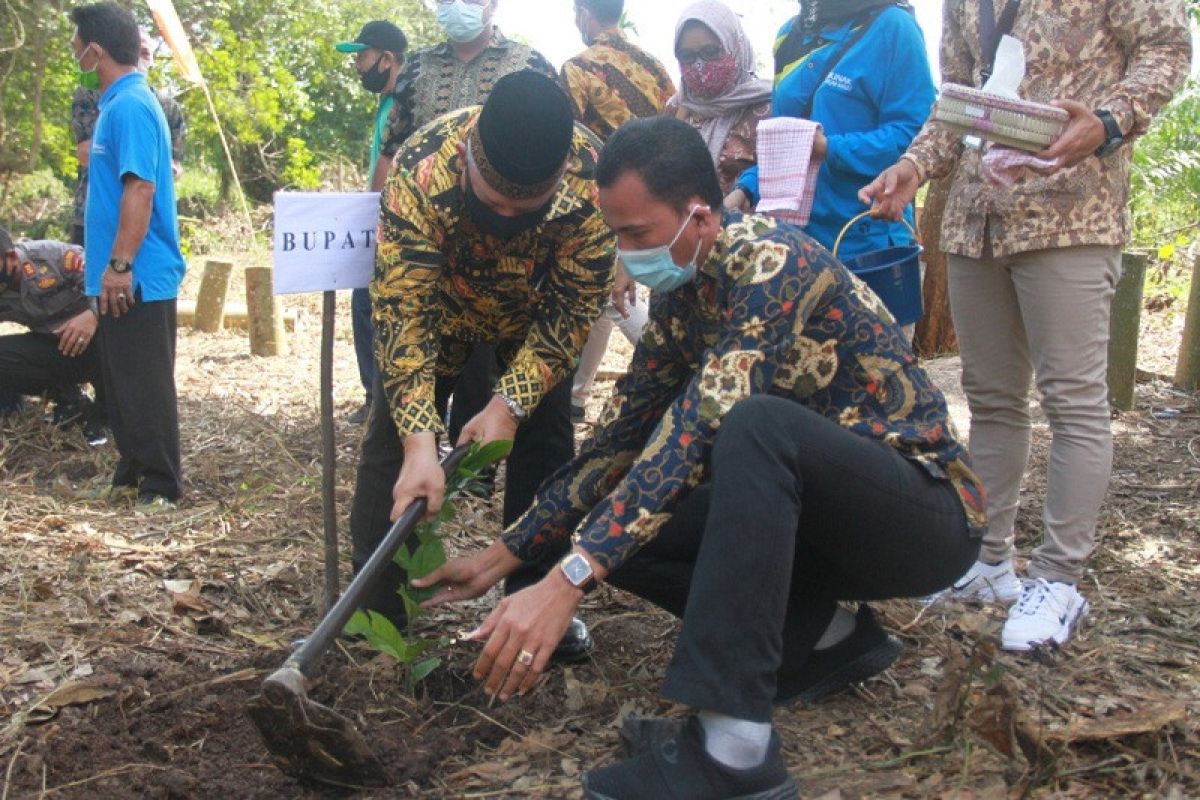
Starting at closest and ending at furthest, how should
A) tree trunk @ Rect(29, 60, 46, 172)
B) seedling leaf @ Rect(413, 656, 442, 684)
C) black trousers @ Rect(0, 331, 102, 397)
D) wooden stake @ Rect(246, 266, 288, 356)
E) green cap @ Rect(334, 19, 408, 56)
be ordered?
seedling leaf @ Rect(413, 656, 442, 684) → black trousers @ Rect(0, 331, 102, 397) → green cap @ Rect(334, 19, 408, 56) → wooden stake @ Rect(246, 266, 288, 356) → tree trunk @ Rect(29, 60, 46, 172)

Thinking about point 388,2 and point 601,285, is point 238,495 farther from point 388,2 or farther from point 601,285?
point 388,2

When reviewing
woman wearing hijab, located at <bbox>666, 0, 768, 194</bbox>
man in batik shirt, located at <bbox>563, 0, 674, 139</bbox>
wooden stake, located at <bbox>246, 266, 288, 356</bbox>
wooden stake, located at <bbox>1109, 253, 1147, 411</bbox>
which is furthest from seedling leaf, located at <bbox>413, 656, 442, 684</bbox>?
wooden stake, located at <bbox>246, 266, 288, 356</bbox>

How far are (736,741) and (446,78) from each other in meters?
3.31

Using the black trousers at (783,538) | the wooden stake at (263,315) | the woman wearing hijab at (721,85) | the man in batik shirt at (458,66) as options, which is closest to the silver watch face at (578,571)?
the black trousers at (783,538)

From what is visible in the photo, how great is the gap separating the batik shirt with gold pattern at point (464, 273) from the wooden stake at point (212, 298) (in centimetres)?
622

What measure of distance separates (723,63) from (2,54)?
45.6 ft

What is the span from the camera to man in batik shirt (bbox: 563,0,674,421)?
4844 millimetres

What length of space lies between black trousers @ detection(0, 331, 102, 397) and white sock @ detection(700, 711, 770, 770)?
14.6 feet

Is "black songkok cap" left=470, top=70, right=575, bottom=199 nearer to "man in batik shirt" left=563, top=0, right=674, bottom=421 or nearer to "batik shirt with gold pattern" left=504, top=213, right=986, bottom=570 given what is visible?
"batik shirt with gold pattern" left=504, top=213, right=986, bottom=570

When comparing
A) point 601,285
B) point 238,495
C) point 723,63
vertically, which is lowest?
point 238,495

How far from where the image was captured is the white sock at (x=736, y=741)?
6.95ft

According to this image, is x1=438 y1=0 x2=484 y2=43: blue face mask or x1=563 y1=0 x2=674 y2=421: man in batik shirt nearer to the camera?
x1=438 y1=0 x2=484 y2=43: blue face mask

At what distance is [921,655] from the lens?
3072 mm

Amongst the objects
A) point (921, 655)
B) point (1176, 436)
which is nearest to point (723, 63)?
point (921, 655)
